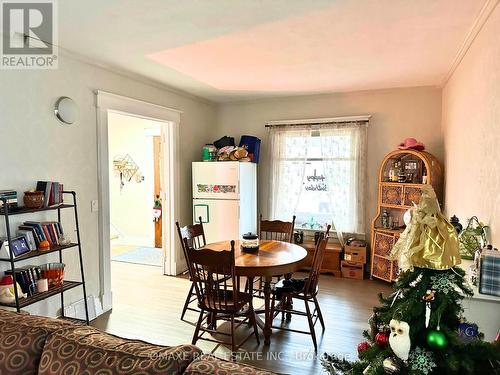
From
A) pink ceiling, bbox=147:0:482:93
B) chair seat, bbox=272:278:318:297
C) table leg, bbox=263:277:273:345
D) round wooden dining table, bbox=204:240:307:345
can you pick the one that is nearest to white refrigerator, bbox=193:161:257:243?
pink ceiling, bbox=147:0:482:93

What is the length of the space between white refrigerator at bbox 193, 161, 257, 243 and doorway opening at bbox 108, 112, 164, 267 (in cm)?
200

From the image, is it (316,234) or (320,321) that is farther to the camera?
(316,234)

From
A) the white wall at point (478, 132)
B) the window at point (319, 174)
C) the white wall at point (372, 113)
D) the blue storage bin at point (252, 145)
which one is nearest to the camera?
the white wall at point (478, 132)

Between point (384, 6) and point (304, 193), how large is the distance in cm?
328

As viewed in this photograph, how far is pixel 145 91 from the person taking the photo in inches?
163

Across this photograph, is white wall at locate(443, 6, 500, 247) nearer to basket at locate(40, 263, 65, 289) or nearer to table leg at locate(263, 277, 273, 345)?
table leg at locate(263, 277, 273, 345)

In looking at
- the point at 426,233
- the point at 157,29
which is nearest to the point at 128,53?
the point at 157,29

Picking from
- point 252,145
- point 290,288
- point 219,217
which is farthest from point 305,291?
point 252,145

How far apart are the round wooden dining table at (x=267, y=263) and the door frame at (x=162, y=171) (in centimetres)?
123

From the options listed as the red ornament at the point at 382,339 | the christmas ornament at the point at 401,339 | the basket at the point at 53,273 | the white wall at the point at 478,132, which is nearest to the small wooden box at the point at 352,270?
the white wall at the point at 478,132

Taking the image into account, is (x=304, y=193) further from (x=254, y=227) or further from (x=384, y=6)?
(x=384, y=6)

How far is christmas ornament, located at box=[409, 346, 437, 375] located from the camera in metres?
1.07

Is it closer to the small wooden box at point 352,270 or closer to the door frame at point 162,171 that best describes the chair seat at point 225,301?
the door frame at point 162,171

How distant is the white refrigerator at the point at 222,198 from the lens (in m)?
4.72
